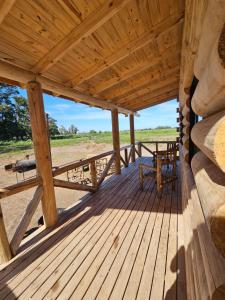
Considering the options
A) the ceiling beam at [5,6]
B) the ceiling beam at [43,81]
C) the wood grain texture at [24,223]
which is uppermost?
the ceiling beam at [5,6]

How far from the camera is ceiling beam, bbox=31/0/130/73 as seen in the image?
1.61 m

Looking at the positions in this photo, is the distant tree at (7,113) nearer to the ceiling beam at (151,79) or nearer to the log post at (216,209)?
the ceiling beam at (151,79)

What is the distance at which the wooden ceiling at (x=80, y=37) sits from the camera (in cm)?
161

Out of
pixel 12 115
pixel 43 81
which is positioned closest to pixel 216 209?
pixel 43 81

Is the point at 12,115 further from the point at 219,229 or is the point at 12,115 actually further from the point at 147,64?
the point at 219,229

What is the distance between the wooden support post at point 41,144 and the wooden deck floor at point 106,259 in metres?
0.44

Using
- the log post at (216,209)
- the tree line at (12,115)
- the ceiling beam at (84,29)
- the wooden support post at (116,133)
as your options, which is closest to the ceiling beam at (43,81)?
the ceiling beam at (84,29)

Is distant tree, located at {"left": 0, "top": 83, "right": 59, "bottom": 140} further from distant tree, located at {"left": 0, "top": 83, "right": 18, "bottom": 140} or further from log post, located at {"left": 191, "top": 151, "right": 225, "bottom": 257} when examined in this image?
log post, located at {"left": 191, "top": 151, "right": 225, "bottom": 257}

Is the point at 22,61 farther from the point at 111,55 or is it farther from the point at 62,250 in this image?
the point at 62,250

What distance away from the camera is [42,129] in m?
2.67

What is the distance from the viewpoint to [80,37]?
1878 mm

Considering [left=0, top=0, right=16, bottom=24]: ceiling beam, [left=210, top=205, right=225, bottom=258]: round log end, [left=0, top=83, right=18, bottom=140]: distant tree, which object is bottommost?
[left=210, top=205, right=225, bottom=258]: round log end

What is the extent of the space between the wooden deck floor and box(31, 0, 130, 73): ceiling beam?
2633mm

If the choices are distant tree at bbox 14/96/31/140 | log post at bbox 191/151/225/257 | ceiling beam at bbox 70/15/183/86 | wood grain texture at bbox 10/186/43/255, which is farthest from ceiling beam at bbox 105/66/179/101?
distant tree at bbox 14/96/31/140
